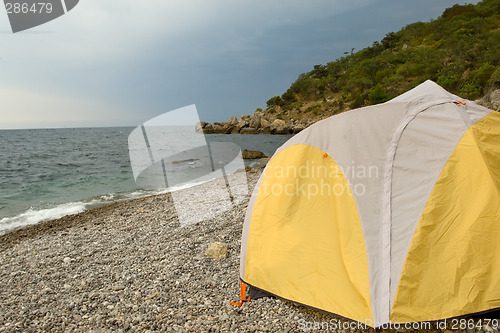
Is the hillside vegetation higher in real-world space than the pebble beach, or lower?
higher

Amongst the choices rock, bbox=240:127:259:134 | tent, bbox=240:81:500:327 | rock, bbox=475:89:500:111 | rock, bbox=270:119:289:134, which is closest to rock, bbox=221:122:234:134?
rock, bbox=240:127:259:134

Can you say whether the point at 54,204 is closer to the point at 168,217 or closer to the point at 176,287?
the point at 168,217

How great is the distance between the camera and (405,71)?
52125mm

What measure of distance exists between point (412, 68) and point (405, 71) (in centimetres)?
120

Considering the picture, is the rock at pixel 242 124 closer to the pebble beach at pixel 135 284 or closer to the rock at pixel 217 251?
the pebble beach at pixel 135 284

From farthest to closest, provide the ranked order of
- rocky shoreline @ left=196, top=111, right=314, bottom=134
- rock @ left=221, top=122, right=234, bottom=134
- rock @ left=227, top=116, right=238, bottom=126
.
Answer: rock @ left=227, top=116, right=238, bottom=126 → rock @ left=221, top=122, right=234, bottom=134 → rocky shoreline @ left=196, top=111, right=314, bottom=134

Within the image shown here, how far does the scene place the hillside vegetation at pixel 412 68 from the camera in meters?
40.0

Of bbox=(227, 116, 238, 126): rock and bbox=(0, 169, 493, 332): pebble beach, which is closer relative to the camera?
bbox=(0, 169, 493, 332): pebble beach

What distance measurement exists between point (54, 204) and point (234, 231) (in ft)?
35.6

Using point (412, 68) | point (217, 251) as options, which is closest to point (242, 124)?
point (412, 68)

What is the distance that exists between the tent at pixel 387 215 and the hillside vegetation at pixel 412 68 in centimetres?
3488

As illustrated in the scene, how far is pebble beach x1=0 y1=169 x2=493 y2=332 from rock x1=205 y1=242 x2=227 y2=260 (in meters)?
0.12

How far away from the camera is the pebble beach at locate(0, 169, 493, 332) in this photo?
404cm

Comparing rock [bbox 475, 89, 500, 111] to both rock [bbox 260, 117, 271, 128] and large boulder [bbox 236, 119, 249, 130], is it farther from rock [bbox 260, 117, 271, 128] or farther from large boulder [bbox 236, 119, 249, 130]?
large boulder [bbox 236, 119, 249, 130]
